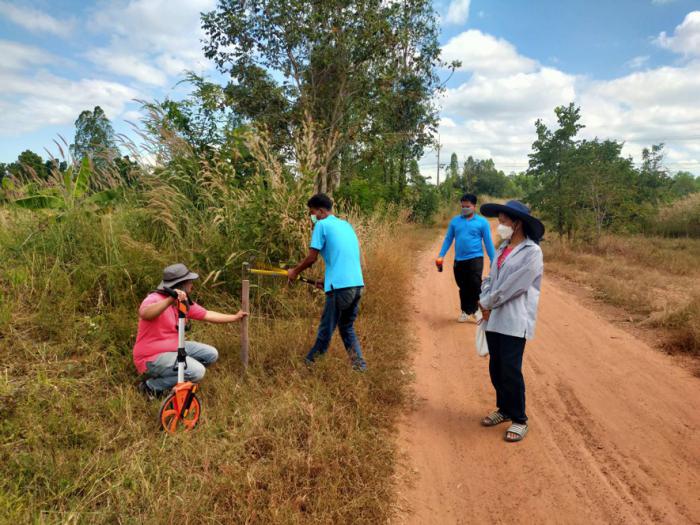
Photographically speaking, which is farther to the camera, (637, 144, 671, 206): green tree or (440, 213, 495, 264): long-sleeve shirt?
(637, 144, 671, 206): green tree

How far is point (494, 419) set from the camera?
3750 millimetres

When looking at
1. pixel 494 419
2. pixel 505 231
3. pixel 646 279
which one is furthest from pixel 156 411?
pixel 646 279

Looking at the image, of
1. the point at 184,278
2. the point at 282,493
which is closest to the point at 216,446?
the point at 282,493

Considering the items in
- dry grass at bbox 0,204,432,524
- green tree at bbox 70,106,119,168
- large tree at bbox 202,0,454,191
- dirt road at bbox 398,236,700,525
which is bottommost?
dirt road at bbox 398,236,700,525

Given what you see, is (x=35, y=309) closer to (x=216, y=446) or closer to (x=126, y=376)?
(x=126, y=376)

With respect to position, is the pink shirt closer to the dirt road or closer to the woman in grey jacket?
the dirt road

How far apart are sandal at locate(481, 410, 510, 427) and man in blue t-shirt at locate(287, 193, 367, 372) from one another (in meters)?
1.24

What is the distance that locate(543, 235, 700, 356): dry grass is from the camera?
5.88m

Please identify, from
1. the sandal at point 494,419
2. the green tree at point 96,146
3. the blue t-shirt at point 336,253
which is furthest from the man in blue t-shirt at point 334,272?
the green tree at point 96,146

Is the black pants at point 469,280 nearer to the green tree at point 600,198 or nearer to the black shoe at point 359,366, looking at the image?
the black shoe at point 359,366

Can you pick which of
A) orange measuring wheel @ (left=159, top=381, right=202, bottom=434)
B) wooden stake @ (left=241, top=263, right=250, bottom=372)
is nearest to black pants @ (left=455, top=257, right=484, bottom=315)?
wooden stake @ (left=241, top=263, right=250, bottom=372)

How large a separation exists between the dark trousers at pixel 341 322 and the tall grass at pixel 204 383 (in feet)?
0.58

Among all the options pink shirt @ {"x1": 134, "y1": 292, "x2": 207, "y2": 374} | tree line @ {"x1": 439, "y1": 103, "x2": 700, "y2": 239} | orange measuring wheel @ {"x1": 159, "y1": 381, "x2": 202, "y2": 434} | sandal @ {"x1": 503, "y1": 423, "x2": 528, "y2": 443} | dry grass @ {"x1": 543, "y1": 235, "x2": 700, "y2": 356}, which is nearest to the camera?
orange measuring wheel @ {"x1": 159, "y1": 381, "x2": 202, "y2": 434}

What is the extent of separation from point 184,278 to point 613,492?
364cm
